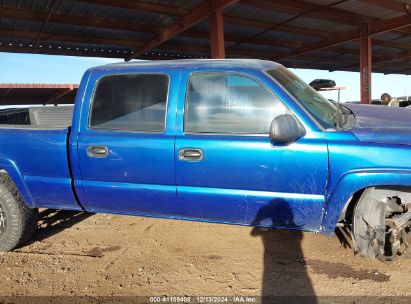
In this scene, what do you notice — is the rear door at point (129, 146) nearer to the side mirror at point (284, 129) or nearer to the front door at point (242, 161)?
the front door at point (242, 161)

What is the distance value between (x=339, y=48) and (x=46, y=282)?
A: 57.9 ft

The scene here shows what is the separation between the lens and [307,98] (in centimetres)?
291

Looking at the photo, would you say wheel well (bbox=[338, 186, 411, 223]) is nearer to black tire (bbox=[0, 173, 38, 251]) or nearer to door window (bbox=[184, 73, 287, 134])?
door window (bbox=[184, 73, 287, 134])

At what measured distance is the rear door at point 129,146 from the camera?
2918mm

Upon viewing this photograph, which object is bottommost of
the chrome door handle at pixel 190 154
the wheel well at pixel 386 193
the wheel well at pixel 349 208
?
the wheel well at pixel 349 208

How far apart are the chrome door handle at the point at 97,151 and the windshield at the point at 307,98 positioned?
1.59m

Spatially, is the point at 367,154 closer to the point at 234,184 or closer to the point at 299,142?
the point at 299,142

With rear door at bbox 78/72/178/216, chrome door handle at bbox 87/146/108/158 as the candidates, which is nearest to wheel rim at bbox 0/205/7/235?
rear door at bbox 78/72/178/216

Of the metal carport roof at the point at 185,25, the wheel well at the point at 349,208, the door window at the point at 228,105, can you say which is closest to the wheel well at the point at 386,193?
the wheel well at the point at 349,208

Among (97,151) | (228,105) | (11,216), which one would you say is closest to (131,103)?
(97,151)

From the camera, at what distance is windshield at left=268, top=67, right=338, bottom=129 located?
272cm

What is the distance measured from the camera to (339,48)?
17.2 meters

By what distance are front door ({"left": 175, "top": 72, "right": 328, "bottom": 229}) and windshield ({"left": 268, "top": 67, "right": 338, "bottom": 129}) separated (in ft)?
0.63

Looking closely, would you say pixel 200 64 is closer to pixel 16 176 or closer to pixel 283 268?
pixel 283 268
